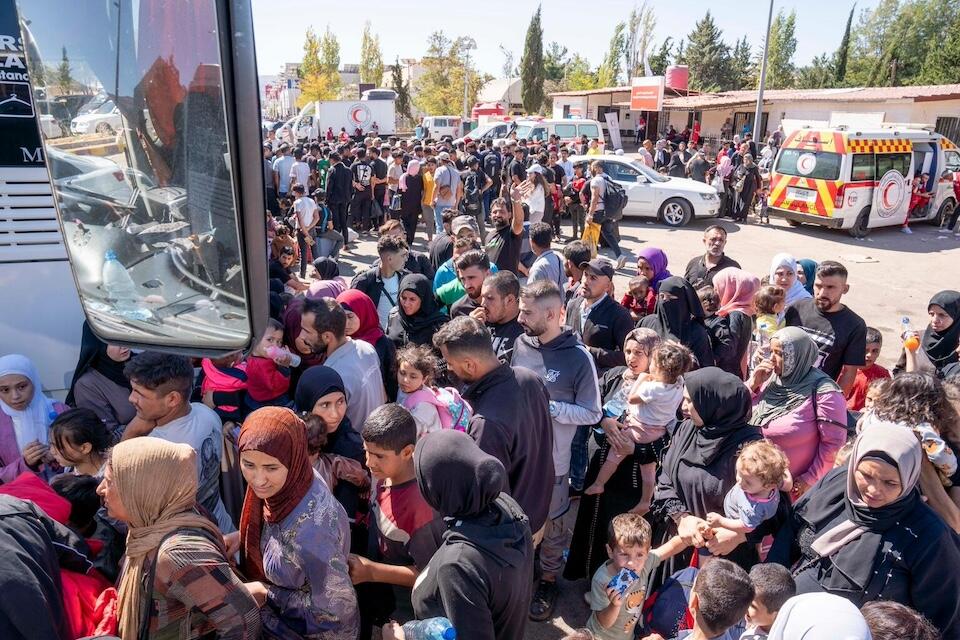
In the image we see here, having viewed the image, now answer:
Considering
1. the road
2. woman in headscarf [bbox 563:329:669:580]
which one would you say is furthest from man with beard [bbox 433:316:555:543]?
the road

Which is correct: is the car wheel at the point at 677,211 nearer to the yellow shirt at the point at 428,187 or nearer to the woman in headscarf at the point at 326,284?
the yellow shirt at the point at 428,187

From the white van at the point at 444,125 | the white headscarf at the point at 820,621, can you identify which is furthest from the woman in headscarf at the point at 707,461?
the white van at the point at 444,125

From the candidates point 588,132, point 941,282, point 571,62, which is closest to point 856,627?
point 941,282

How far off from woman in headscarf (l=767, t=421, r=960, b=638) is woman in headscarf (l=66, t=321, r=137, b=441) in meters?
3.51

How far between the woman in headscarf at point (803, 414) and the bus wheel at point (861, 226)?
12132 mm

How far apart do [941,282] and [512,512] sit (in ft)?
38.9

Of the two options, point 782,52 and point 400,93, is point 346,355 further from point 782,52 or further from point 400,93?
point 782,52

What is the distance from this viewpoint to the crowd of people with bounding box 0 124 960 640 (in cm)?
192

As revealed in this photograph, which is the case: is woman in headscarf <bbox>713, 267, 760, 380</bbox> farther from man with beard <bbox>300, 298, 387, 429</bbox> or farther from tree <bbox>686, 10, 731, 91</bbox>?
tree <bbox>686, 10, 731, 91</bbox>

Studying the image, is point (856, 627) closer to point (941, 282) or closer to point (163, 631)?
point (163, 631)

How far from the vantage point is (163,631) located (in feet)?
6.08

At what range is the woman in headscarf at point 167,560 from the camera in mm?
1839

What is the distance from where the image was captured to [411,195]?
1203 centimetres

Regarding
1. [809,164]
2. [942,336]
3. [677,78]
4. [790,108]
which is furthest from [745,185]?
[677,78]
